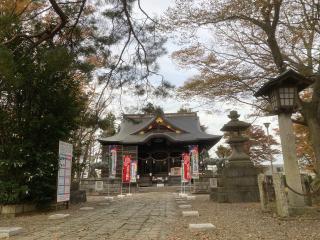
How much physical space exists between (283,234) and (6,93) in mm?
8355

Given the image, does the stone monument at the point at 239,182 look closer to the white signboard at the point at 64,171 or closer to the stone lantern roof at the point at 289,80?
the stone lantern roof at the point at 289,80

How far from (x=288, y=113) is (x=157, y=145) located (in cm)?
2228

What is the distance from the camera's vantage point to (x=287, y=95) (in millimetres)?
8562

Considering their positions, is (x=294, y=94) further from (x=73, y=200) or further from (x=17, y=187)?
(x=73, y=200)

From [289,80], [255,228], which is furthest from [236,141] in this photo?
[255,228]

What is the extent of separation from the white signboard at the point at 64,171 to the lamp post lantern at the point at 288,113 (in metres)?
6.03

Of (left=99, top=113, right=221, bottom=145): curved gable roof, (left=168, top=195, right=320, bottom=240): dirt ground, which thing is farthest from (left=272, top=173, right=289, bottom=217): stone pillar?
(left=99, top=113, right=221, bottom=145): curved gable roof

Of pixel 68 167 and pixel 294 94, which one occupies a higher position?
pixel 294 94

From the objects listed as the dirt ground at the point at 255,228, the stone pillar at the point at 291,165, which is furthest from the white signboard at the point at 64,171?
the stone pillar at the point at 291,165

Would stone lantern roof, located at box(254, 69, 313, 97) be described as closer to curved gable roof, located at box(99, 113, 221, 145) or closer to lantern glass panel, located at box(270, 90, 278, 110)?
lantern glass panel, located at box(270, 90, 278, 110)

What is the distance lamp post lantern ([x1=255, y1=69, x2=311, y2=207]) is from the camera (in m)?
8.09

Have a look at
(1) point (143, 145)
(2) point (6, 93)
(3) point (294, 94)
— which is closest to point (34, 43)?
(2) point (6, 93)

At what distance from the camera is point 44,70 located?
10.3 meters

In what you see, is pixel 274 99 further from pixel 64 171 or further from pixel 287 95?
pixel 64 171
